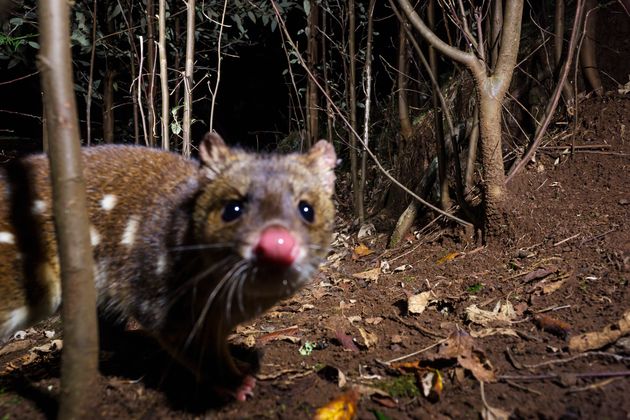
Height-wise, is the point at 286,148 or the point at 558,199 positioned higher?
the point at 558,199

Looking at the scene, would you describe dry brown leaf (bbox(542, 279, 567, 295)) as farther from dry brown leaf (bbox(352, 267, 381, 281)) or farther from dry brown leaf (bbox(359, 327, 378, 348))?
dry brown leaf (bbox(352, 267, 381, 281))

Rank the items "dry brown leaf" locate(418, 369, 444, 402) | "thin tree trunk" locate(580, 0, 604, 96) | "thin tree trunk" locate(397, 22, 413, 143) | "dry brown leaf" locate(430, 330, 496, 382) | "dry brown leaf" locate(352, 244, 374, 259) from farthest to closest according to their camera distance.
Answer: "thin tree trunk" locate(397, 22, 413, 143)
"dry brown leaf" locate(352, 244, 374, 259)
"thin tree trunk" locate(580, 0, 604, 96)
"dry brown leaf" locate(430, 330, 496, 382)
"dry brown leaf" locate(418, 369, 444, 402)

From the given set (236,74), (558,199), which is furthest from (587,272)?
(236,74)

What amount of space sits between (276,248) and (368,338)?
1.55 metres

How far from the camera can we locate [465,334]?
3131 mm

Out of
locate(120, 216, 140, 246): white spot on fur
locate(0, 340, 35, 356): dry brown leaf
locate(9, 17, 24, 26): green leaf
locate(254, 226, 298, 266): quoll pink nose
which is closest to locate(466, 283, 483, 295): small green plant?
locate(254, 226, 298, 266): quoll pink nose

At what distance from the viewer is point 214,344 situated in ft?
9.67

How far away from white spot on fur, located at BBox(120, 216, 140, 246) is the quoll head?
630 millimetres

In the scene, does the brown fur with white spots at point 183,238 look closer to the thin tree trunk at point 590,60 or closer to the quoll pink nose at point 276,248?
the quoll pink nose at point 276,248

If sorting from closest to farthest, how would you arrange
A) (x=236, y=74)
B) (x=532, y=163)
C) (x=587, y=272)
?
(x=587, y=272)
(x=532, y=163)
(x=236, y=74)

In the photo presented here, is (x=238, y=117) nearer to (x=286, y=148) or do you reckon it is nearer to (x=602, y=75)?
(x=286, y=148)

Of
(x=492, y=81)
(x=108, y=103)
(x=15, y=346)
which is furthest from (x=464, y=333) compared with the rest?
(x=108, y=103)

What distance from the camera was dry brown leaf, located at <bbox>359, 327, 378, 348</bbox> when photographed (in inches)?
133

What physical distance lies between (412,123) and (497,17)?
11.7ft
